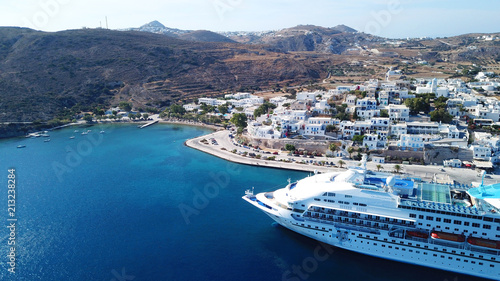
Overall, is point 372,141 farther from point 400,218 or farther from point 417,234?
point 417,234

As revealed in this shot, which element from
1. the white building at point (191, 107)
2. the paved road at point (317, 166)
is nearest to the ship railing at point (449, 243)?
the paved road at point (317, 166)

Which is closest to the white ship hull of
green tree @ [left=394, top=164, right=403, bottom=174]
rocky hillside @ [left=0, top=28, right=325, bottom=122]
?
green tree @ [left=394, top=164, right=403, bottom=174]

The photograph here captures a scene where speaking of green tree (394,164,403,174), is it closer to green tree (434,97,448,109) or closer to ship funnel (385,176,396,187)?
ship funnel (385,176,396,187)

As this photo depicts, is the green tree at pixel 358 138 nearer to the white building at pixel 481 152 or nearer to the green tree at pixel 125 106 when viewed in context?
the white building at pixel 481 152

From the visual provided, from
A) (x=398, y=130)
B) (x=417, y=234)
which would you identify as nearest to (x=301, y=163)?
(x=398, y=130)

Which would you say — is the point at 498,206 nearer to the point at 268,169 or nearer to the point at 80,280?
the point at 268,169

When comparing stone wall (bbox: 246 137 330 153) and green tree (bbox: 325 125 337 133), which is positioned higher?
green tree (bbox: 325 125 337 133)
